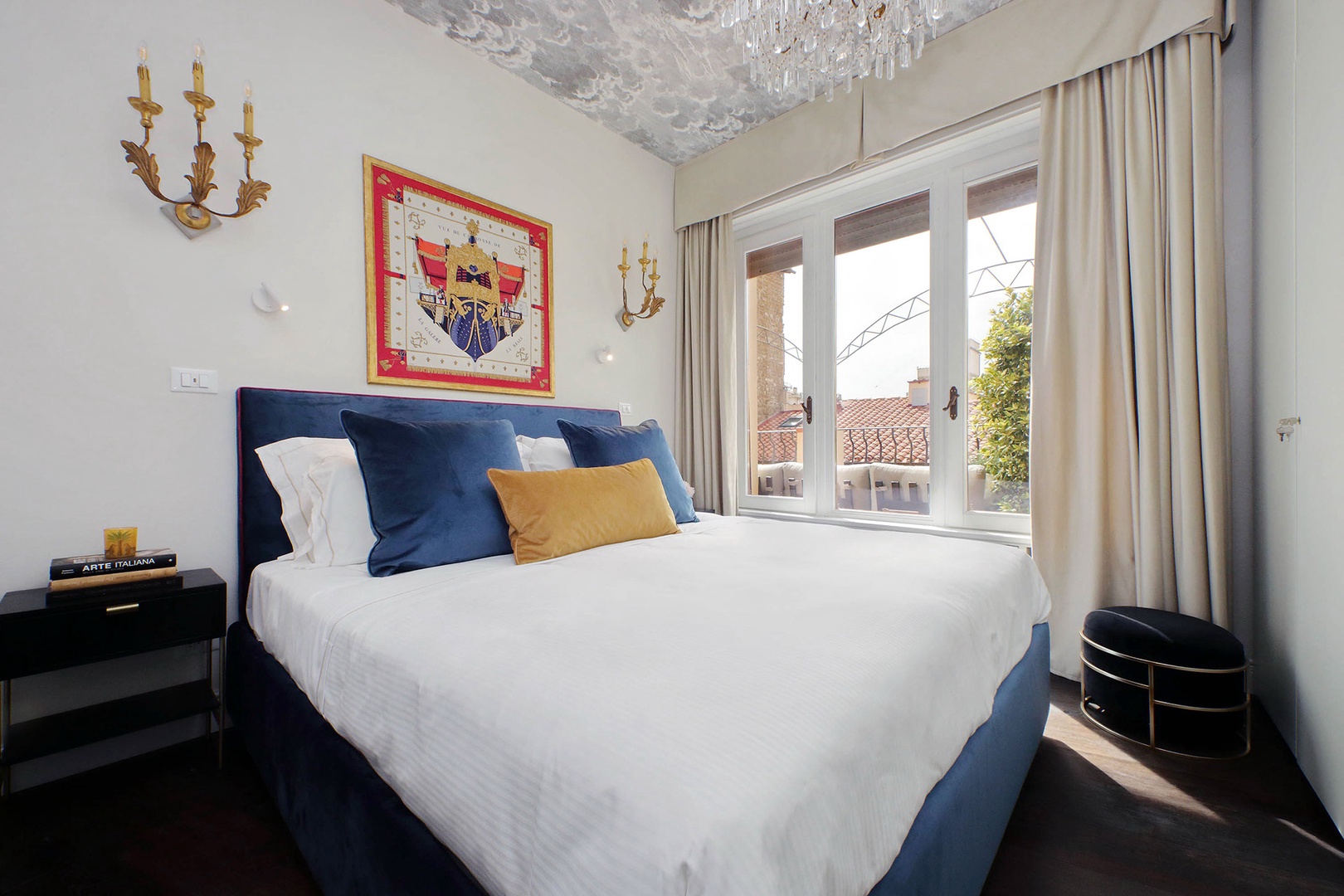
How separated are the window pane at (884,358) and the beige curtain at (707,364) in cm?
66

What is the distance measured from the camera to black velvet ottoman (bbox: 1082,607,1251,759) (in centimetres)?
165

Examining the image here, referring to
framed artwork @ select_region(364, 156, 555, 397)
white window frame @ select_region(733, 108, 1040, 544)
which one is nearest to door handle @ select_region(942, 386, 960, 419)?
white window frame @ select_region(733, 108, 1040, 544)

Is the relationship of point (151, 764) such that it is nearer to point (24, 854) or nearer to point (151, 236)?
point (24, 854)

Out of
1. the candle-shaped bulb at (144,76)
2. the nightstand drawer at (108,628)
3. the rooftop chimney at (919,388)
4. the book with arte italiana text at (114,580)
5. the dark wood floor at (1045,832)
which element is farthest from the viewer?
the rooftop chimney at (919,388)

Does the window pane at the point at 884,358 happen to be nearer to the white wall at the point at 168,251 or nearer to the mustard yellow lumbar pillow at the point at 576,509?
the mustard yellow lumbar pillow at the point at 576,509

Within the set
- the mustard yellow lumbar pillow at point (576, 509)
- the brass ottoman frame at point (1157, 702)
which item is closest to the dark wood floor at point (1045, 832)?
the brass ottoman frame at point (1157, 702)

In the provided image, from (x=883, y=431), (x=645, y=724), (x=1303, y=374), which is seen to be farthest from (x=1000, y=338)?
(x=645, y=724)

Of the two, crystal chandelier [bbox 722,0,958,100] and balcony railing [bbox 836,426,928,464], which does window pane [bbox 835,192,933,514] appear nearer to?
balcony railing [bbox 836,426,928,464]

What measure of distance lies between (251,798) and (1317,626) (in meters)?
2.91

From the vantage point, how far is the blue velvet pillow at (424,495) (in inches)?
63.9

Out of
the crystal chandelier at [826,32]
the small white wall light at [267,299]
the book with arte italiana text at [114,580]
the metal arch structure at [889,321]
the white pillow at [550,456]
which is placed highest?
the crystal chandelier at [826,32]

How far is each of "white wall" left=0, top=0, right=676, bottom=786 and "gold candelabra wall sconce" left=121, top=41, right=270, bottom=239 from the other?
48 mm

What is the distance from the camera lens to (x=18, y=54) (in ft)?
5.21

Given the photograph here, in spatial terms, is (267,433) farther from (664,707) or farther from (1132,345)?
(1132,345)
